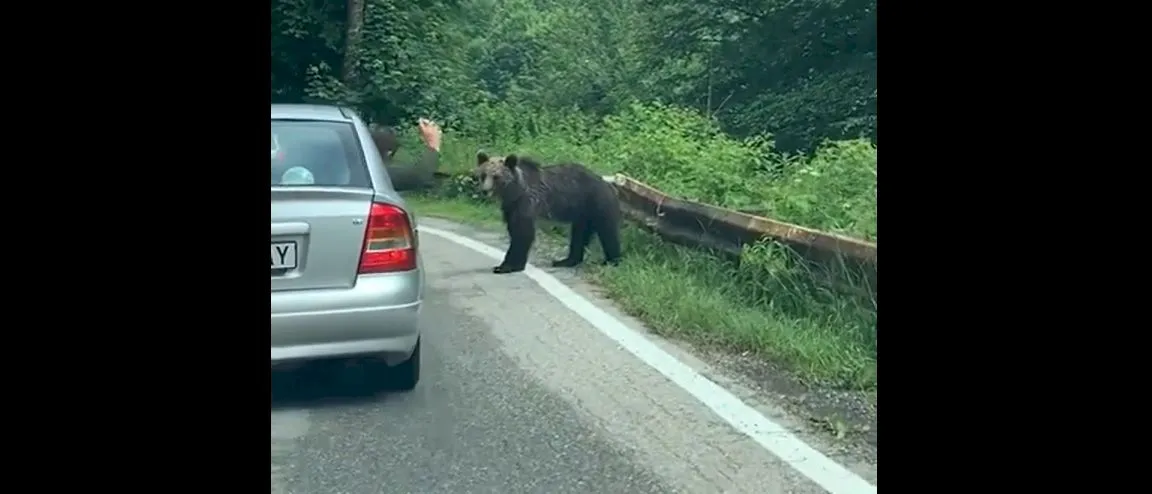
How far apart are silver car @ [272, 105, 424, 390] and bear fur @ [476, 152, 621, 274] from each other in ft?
6.80

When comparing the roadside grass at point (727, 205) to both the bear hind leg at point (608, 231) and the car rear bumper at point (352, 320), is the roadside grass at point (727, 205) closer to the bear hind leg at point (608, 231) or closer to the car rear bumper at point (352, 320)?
the bear hind leg at point (608, 231)

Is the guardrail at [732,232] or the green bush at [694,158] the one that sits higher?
the green bush at [694,158]

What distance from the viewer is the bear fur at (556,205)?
261 inches

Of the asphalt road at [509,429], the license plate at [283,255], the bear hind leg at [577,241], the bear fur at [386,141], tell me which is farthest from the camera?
the bear hind leg at [577,241]

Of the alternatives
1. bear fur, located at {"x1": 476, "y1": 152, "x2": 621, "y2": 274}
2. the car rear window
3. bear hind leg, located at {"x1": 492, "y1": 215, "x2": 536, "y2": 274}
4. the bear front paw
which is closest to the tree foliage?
the car rear window

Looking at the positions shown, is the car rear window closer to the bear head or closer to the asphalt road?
the asphalt road

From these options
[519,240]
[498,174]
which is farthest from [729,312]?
[519,240]

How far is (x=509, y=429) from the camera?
3.95 metres

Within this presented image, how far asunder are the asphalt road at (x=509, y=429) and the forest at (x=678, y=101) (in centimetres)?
59

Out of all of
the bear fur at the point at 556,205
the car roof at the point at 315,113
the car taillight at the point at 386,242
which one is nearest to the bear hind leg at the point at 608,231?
the bear fur at the point at 556,205

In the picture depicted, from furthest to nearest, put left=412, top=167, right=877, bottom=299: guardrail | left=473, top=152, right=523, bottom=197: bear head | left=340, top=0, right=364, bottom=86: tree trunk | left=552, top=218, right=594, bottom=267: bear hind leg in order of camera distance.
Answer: left=552, top=218, right=594, bottom=267: bear hind leg < left=473, top=152, right=523, bottom=197: bear head < left=412, top=167, right=877, bottom=299: guardrail < left=340, top=0, right=364, bottom=86: tree trunk

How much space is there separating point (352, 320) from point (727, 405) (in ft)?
4.04

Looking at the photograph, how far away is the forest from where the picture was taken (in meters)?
4.09

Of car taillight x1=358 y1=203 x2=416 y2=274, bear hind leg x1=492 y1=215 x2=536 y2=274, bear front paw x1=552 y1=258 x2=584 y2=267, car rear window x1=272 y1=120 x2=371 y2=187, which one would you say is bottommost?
bear front paw x1=552 y1=258 x2=584 y2=267
